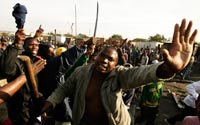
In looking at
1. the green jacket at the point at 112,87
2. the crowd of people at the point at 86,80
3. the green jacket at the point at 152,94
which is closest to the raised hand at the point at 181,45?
the crowd of people at the point at 86,80

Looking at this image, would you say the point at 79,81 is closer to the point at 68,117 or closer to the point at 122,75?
the point at 122,75

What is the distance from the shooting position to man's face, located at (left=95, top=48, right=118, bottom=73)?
3038 millimetres

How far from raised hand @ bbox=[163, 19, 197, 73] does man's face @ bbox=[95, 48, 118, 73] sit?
0.92 m

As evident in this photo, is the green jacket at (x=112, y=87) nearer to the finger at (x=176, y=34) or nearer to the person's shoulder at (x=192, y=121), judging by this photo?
the finger at (x=176, y=34)

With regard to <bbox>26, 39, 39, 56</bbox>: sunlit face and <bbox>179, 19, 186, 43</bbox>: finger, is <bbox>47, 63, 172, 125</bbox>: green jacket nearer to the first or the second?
<bbox>179, 19, 186, 43</bbox>: finger

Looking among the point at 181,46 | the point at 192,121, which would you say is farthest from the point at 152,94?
the point at 181,46

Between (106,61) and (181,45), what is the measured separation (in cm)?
98

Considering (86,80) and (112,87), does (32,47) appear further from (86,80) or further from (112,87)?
(112,87)

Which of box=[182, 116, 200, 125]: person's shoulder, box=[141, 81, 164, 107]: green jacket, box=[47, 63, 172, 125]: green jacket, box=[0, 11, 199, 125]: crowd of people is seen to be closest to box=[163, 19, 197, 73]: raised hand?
box=[0, 11, 199, 125]: crowd of people

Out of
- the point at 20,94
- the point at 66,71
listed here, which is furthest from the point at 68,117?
the point at 20,94

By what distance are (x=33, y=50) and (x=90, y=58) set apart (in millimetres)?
1159

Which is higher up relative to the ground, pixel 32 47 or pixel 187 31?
pixel 187 31

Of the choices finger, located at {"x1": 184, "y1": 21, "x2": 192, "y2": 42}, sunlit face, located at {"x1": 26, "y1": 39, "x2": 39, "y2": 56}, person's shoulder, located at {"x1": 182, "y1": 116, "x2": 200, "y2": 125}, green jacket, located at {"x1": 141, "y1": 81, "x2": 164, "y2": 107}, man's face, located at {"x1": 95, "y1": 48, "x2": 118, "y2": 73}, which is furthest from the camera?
green jacket, located at {"x1": 141, "y1": 81, "x2": 164, "y2": 107}

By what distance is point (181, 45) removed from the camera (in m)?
2.24
